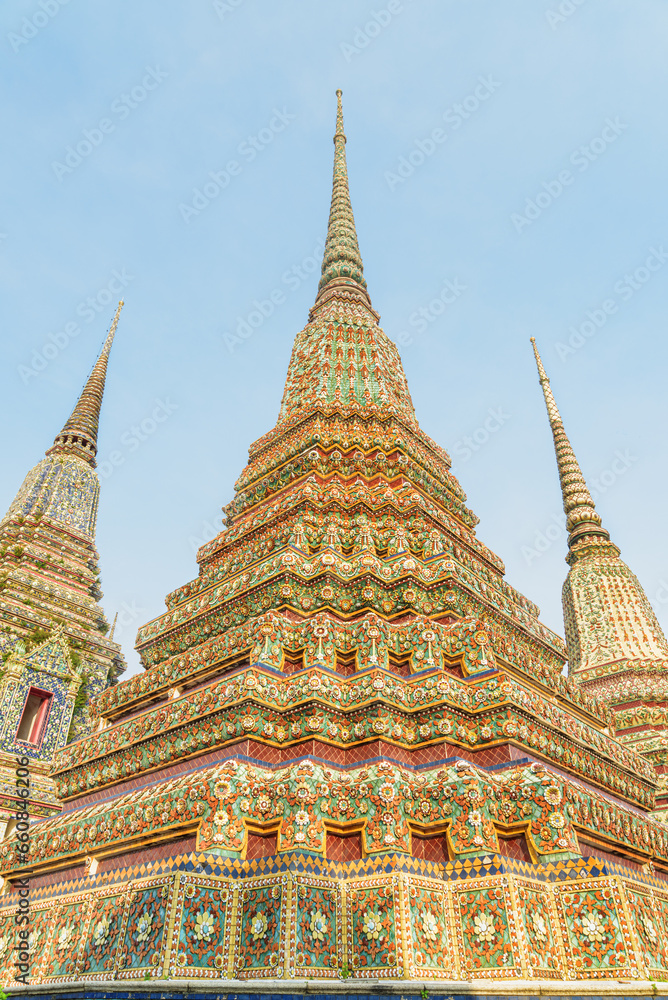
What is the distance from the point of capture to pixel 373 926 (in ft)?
15.6

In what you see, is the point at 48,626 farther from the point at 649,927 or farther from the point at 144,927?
the point at 649,927

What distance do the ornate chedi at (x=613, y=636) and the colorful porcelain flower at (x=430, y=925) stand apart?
9.18 metres

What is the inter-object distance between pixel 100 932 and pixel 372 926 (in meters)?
2.08

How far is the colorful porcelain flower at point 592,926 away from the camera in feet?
16.1

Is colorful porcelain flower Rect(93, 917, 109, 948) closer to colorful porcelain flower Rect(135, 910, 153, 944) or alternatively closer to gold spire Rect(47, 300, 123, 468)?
colorful porcelain flower Rect(135, 910, 153, 944)

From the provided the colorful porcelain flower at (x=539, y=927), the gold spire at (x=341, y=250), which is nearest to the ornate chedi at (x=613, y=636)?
the colorful porcelain flower at (x=539, y=927)

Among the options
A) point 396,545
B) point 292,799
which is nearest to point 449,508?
point 396,545

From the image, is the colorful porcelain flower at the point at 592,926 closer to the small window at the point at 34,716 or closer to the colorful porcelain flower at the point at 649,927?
the colorful porcelain flower at the point at 649,927

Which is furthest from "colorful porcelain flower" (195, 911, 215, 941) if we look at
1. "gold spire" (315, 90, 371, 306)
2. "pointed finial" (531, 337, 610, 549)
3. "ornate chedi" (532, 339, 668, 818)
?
"pointed finial" (531, 337, 610, 549)

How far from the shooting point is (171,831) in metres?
5.59

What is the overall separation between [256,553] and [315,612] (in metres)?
1.64

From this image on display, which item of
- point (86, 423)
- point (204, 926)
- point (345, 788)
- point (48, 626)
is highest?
point (86, 423)

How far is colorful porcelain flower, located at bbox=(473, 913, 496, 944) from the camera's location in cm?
481

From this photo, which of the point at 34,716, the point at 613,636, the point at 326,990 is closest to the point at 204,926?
the point at 326,990
